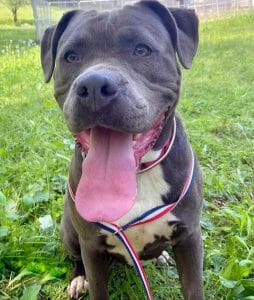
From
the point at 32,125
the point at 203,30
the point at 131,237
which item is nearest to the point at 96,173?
the point at 131,237

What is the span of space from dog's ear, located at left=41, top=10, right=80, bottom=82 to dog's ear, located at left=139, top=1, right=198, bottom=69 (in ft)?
1.18

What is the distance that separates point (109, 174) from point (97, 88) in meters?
0.39

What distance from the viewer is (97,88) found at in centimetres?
183

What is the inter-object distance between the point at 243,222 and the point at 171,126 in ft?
3.21

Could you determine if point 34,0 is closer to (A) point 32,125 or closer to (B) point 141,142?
(A) point 32,125

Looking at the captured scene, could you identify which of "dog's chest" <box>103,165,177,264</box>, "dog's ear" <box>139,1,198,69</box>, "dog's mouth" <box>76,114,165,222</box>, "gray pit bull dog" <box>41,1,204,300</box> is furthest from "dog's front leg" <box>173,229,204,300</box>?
"dog's ear" <box>139,1,198,69</box>

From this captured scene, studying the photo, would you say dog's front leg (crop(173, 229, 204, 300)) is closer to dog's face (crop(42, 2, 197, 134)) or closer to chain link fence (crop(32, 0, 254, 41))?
dog's face (crop(42, 2, 197, 134))

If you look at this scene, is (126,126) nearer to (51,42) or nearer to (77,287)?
(51,42)

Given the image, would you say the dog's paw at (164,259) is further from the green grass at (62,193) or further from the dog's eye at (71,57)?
the dog's eye at (71,57)

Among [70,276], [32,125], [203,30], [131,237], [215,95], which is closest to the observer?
[131,237]

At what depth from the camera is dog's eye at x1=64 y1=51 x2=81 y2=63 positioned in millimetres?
2193

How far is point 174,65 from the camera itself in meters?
2.22

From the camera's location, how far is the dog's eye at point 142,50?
212 cm

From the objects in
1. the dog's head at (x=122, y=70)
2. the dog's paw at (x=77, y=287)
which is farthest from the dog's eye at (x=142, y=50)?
the dog's paw at (x=77, y=287)
